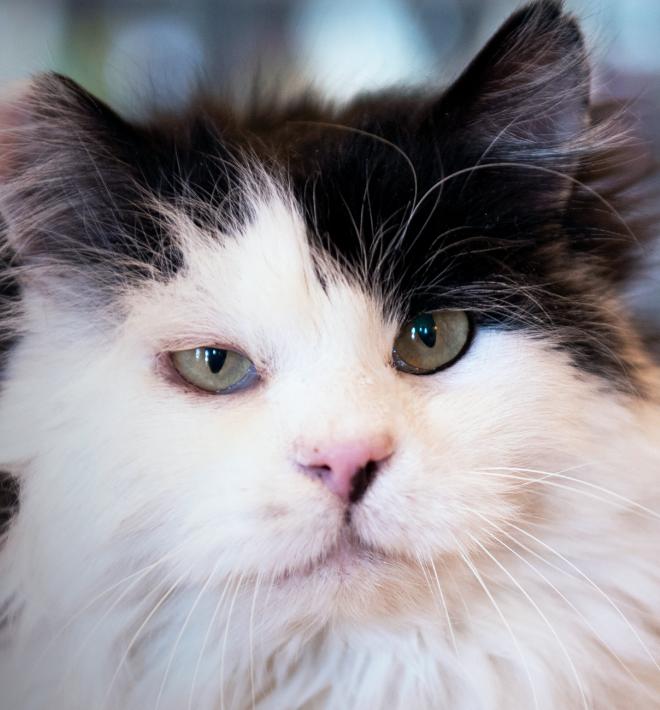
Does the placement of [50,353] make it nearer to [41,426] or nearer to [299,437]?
[41,426]

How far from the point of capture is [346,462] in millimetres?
781

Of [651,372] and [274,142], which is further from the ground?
[274,142]

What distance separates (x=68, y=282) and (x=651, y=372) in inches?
30.5

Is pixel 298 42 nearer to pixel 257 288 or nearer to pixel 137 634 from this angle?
pixel 257 288

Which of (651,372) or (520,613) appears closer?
(520,613)

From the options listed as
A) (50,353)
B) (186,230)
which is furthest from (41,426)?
(186,230)

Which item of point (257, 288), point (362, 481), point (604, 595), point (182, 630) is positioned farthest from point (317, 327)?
point (604, 595)

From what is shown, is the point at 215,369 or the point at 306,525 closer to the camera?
the point at 306,525

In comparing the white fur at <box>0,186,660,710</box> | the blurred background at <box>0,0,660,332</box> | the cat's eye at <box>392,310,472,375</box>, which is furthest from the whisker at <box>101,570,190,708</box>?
the blurred background at <box>0,0,660,332</box>

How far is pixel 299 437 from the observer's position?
805 mm

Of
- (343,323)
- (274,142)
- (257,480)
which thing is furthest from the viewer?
(274,142)

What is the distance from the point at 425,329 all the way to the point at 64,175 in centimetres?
47

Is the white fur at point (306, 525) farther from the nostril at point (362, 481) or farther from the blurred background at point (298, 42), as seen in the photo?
the blurred background at point (298, 42)

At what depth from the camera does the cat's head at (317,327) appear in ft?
2.70
